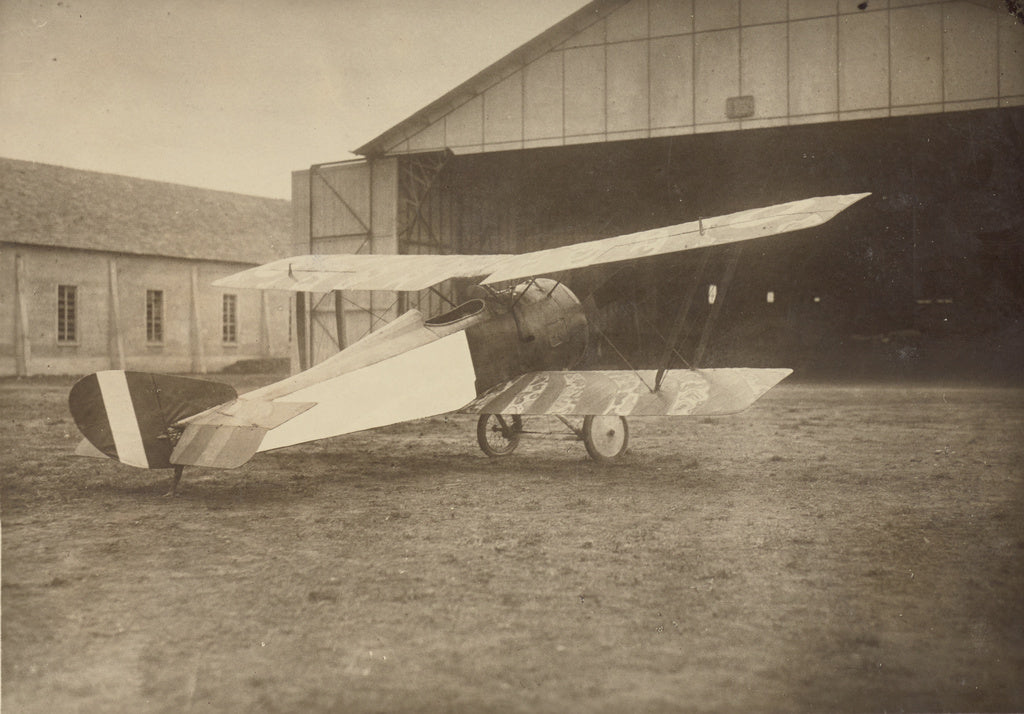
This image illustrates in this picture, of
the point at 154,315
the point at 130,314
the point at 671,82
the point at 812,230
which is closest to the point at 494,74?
the point at 671,82

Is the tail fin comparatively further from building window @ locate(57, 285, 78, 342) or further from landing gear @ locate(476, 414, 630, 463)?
building window @ locate(57, 285, 78, 342)

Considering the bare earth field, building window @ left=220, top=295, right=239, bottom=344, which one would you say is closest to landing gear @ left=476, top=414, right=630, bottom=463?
the bare earth field

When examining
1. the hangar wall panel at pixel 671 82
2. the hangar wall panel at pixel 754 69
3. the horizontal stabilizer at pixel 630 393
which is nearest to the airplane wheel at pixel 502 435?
the horizontal stabilizer at pixel 630 393

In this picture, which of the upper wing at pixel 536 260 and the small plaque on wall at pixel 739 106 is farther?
the small plaque on wall at pixel 739 106

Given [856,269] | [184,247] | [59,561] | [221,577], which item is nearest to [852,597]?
[221,577]

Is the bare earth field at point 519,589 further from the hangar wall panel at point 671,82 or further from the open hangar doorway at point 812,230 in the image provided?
the open hangar doorway at point 812,230

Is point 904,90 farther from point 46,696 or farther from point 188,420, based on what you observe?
point 46,696

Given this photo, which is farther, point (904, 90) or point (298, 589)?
point (904, 90)
